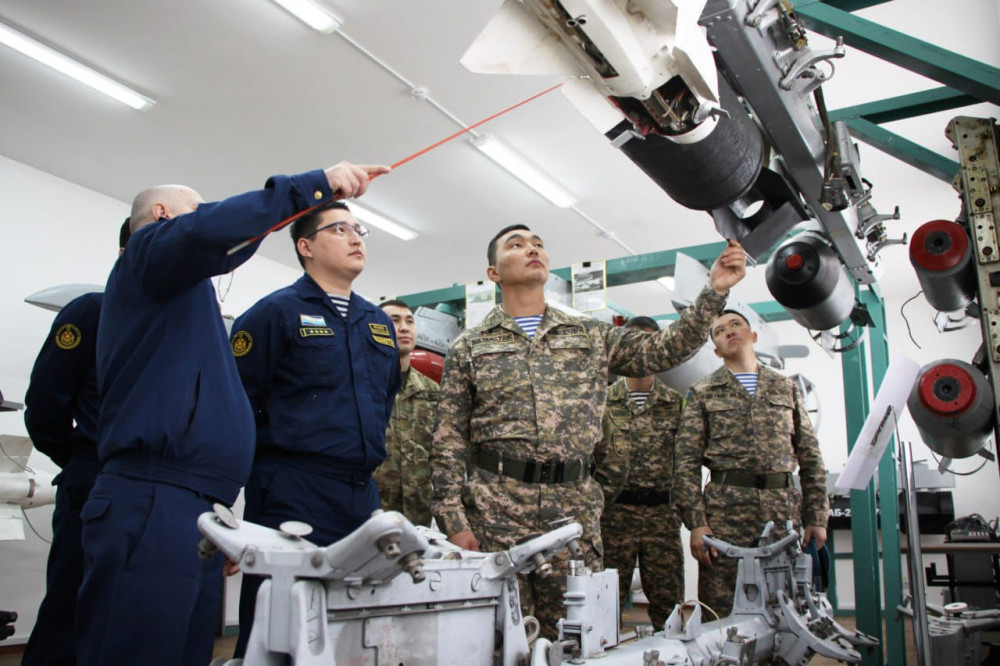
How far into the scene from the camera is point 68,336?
79.5 inches

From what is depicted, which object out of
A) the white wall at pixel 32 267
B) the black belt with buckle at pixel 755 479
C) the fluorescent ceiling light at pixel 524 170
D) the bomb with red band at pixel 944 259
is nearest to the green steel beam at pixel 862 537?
the black belt with buckle at pixel 755 479

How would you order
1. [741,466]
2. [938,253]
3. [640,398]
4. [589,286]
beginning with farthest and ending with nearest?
[589,286]
[640,398]
[741,466]
[938,253]

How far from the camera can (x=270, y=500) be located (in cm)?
190

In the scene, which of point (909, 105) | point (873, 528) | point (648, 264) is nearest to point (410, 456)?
point (648, 264)

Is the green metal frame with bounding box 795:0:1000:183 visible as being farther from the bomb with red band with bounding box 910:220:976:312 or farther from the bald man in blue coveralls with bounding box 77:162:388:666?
the bald man in blue coveralls with bounding box 77:162:388:666

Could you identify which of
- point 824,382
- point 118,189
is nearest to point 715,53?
point 118,189

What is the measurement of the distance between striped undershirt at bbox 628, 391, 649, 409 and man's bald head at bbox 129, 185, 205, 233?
2794mm

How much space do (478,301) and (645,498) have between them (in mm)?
A: 1539

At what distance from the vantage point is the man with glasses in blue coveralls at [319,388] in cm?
191

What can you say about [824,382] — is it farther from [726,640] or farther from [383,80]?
[726,640]

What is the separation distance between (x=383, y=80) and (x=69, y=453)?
3.69 metres

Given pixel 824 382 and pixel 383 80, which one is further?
pixel 824 382

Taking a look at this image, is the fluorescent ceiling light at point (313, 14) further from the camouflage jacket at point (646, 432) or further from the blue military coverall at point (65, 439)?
the blue military coverall at point (65, 439)

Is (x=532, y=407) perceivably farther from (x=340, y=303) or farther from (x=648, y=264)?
(x=648, y=264)
